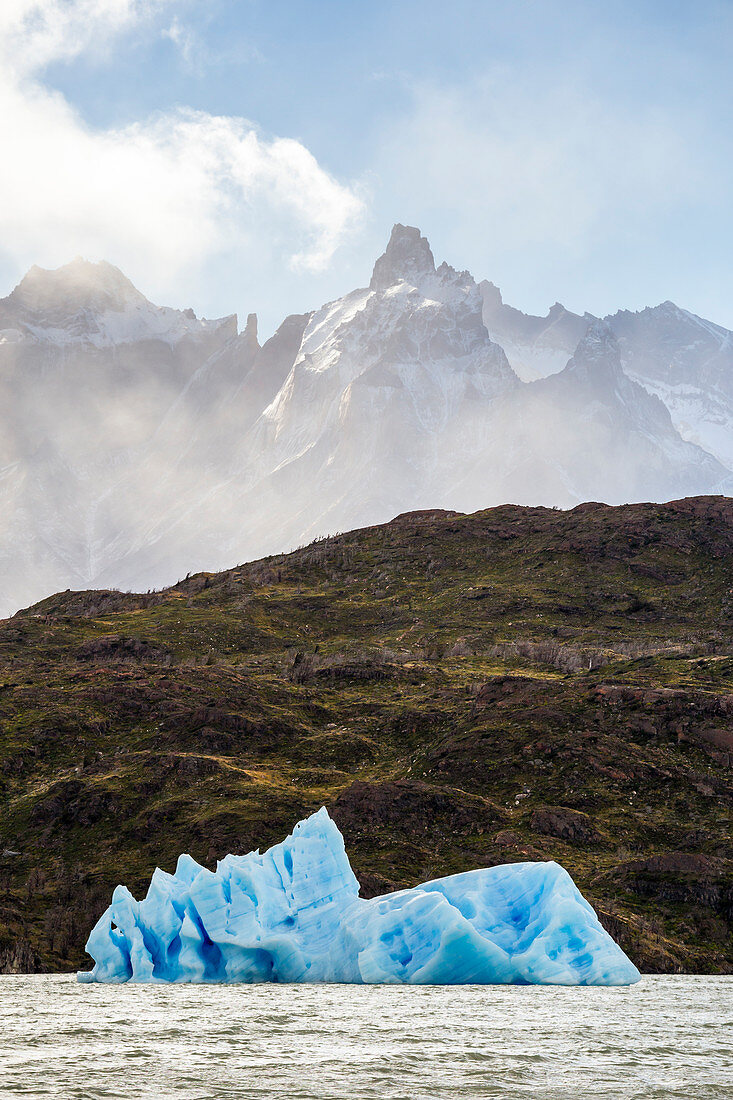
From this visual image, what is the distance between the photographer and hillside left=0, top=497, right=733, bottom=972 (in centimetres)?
4547

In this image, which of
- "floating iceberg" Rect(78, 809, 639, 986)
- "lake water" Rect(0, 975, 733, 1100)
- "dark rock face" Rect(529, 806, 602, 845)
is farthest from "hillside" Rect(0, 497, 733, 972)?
"lake water" Rect(0, 975, 733, 1100)

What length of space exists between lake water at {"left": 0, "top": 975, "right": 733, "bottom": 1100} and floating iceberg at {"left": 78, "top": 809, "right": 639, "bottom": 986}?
A: 0.78m

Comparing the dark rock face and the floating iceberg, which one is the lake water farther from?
the dark rock face

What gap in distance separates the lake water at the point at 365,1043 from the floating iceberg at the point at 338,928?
2.57 feet

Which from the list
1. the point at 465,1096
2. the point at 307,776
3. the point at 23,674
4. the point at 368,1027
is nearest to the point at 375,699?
the point at 307,776

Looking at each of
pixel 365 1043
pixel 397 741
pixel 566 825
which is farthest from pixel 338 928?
pixel 397 741

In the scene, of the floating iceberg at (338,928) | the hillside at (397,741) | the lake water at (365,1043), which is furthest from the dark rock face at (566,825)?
the lake water at (365,1043)

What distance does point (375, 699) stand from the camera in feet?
231

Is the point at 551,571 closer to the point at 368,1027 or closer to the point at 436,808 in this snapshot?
the point at 436,808

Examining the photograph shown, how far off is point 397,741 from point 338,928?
32537 mm

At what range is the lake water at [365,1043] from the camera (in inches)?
629

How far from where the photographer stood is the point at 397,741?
207ft

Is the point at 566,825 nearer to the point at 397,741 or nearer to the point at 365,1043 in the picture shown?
the point at 397,741

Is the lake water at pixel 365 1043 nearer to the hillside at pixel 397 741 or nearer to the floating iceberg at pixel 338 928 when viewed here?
the floating iceberg at pixel 338 928
